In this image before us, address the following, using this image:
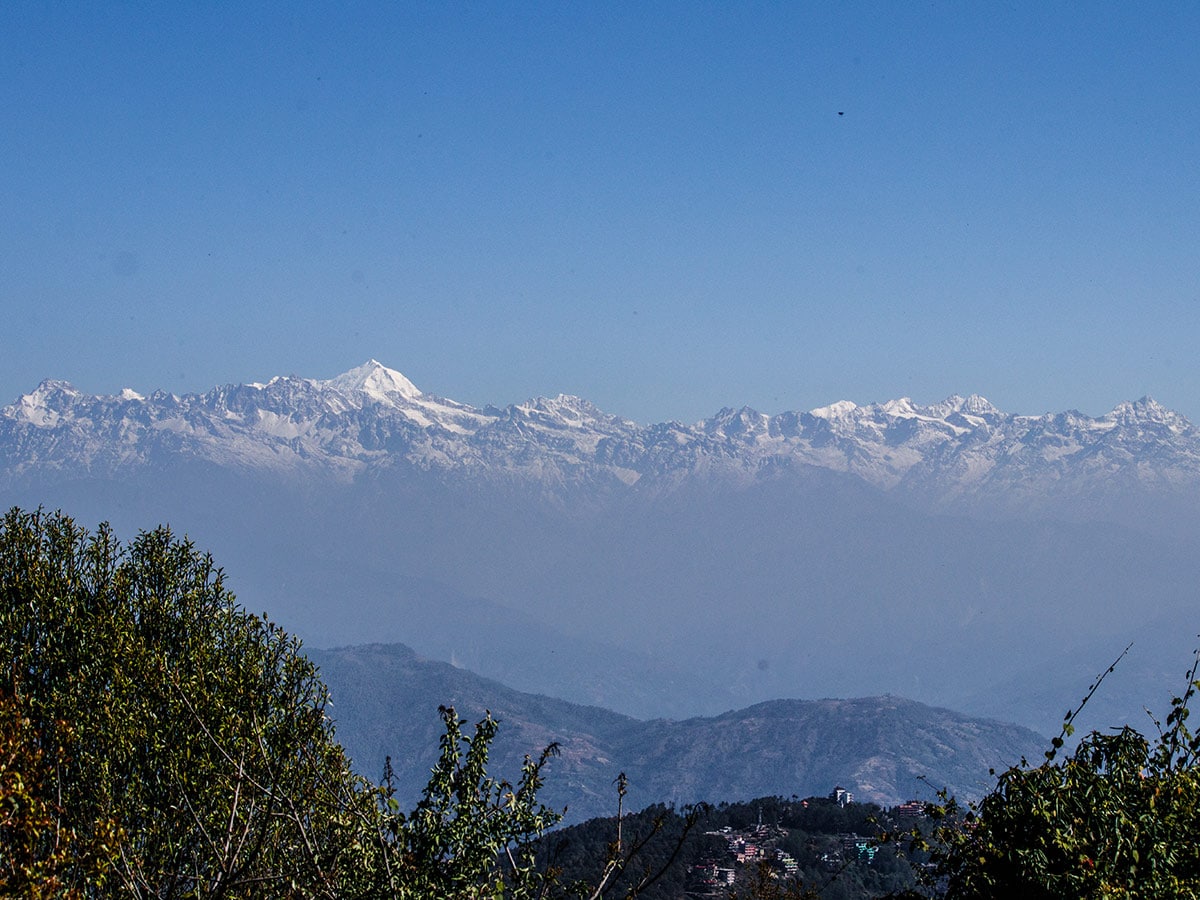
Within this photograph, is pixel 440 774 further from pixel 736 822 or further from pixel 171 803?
pixel 736 822

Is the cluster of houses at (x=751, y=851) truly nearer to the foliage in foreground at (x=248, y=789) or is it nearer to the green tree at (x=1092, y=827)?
the foliage in foreground at (x=248, y=789)

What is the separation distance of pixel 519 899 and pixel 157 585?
1931cm

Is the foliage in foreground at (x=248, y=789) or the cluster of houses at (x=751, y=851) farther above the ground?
the foliage in foreground at (x=248, y=789)

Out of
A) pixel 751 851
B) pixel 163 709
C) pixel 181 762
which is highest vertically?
pixel 163 709

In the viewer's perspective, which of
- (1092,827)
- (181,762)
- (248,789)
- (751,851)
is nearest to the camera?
(1092,827)

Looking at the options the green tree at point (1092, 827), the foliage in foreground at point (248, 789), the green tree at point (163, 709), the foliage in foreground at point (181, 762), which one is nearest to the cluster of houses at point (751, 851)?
the green tree at point (163, 709)

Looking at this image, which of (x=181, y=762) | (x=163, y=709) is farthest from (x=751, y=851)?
(x=181, y=762)

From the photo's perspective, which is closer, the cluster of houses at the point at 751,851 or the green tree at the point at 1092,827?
the green tree at the point at 1092,827

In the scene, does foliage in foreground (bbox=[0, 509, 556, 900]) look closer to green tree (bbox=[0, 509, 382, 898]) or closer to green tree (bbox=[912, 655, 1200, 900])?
green tree (bbox=[0, 509, 382, 898])

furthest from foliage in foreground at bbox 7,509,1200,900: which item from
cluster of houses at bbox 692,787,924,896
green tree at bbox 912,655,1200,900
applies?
cluster of houses at bbox 692,787,924,896

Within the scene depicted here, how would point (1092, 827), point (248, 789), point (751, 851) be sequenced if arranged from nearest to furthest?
point (1092, 827), point (248, 789), point (751, 851)

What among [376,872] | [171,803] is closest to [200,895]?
[376,872]

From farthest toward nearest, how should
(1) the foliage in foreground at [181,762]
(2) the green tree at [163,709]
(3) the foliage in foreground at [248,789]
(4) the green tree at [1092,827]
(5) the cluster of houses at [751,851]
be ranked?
(5) the cluster of houses at [751,851] < (2) the green tree at [163,709] < (1) the foliage in foreground at [181,762] < (3) the foliage in foreground at [248,789] < (4) the green tree at [1092,827]

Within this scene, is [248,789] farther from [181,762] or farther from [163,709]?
[163,709]
